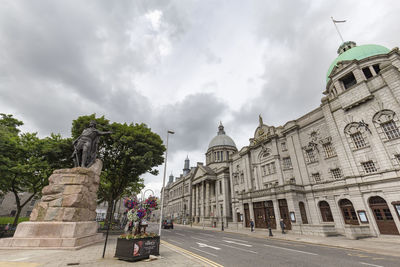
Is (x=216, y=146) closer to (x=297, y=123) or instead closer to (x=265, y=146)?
(x=265, y=146)

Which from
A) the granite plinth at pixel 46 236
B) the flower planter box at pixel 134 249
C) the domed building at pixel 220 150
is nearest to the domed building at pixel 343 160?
the flower planter box at pixel 134 249

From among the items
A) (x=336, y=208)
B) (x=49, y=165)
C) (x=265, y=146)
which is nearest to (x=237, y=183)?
(x=265, y=146)

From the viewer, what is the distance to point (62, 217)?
10.7 meters

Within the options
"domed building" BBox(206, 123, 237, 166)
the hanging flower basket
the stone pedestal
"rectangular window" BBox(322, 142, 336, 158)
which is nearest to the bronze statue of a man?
the stone pedestal

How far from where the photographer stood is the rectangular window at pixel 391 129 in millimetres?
19453

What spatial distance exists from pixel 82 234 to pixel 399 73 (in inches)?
1360

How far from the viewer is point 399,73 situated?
20078 millimetres

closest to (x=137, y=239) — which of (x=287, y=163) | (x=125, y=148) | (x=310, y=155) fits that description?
(x=125, y=148)

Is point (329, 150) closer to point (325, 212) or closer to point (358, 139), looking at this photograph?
point (358, 139)

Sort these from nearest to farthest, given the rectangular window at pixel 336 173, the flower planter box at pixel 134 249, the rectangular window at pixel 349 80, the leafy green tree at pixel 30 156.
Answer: the flower planter box at pixel 134 249 → the leafy green tree at pixel 30 156 → the rectangular window at pixel 336 173 → the rectangular window at pixel 349 80

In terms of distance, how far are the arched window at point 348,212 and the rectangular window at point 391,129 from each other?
9.36 metres

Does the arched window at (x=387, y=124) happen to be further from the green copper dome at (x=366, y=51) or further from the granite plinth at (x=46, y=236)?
the granite plinth at (x=46, y=236)

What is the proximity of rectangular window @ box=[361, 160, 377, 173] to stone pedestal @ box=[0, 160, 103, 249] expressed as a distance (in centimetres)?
2939

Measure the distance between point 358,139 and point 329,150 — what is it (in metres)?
4.14
